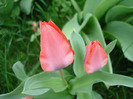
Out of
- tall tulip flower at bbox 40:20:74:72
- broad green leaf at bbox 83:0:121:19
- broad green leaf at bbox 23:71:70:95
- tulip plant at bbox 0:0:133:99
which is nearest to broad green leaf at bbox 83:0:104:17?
broad green leaf at bbox 83:0:121:19

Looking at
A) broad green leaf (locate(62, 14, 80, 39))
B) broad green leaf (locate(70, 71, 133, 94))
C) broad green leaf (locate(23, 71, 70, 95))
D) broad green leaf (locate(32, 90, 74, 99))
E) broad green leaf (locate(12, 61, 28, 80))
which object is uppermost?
broad green leaf (locate(62, 14, 80, 39))

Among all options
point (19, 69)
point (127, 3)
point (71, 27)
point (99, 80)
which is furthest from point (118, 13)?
point (19, 69)

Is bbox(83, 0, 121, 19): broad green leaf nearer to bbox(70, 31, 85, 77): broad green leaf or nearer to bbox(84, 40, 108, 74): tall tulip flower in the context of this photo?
bbox(70, 31, 85, 77): broad green leaf

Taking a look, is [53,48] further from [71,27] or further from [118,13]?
[118,13]

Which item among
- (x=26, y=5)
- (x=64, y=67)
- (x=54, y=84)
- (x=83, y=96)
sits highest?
(x=26, y=5)

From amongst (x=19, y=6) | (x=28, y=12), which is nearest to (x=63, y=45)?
(x=28, y=12)

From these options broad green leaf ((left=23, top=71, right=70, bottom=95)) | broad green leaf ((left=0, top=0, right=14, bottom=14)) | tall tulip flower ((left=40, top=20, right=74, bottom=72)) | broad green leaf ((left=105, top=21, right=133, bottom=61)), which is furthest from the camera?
broad green leaf ((left=0, top=0, right=14, bottom=14))

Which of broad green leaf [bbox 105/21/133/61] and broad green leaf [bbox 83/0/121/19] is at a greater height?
broad green leaf [bbox 83/0/121/19]

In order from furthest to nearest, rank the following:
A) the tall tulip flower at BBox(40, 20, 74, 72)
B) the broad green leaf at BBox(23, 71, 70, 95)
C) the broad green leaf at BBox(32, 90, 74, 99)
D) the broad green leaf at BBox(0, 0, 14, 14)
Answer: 1. the broad green leaf at BBox(0, 0, 14, 14)
2. the broad green leaf at BBox(32, 90, 74, 99)
3. the broad green leaf at BBox(23, 71, 70, 95)
4. the tall tulip flower at BBox(40, 20, 74, 72)
